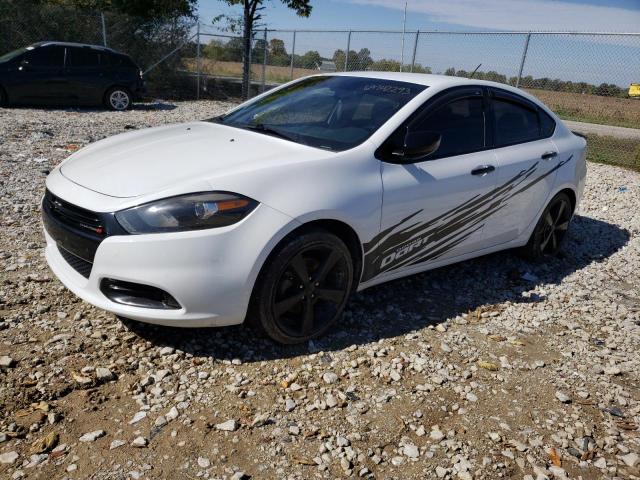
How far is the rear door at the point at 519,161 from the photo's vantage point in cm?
443

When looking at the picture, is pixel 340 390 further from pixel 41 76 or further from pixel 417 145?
pixel 41 76

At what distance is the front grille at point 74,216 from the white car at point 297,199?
1 cm

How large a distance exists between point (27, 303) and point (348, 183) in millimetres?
2265

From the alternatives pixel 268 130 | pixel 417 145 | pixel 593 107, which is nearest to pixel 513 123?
pixel 417 145

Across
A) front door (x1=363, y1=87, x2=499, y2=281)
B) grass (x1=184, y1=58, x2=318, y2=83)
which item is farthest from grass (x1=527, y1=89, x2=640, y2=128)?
front door (x1=363, y1=87, x2=499, y2=281)

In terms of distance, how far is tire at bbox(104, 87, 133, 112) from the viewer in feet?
44.3

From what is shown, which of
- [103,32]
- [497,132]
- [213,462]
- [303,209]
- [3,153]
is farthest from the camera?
[103,32]

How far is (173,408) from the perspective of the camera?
109 inches

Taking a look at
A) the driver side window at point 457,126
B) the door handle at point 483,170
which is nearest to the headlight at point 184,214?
the driver side window at point 457,126

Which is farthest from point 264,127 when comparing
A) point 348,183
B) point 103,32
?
point 103,32

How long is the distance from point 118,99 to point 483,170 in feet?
38.6

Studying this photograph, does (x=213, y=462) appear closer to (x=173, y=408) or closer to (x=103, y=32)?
(x=173, y=408)

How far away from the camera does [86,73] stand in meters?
13.1

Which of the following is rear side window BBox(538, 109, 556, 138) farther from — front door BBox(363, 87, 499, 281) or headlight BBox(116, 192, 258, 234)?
headlight BBox(116, 192, 258, 234)
